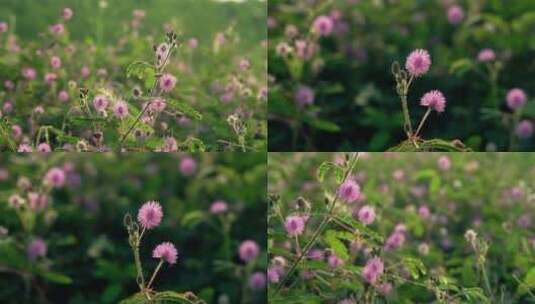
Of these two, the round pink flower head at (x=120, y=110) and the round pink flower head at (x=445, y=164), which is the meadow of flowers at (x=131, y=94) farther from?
the round pink flower head at (x=445, y=164)

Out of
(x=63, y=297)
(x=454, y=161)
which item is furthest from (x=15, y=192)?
(x=454, y=161)

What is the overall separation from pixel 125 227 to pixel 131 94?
3.41 feet

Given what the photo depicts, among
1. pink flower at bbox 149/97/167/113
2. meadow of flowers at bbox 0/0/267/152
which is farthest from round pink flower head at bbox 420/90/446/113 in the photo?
pink flower at bbox 149/97/167/113

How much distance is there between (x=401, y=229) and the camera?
100 inches

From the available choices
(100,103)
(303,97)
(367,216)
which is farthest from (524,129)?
(100,103)

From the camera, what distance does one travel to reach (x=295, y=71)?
3.03 metres

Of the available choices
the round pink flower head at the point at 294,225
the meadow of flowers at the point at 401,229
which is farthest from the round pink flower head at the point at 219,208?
the round pink flower head at the point at 294,225

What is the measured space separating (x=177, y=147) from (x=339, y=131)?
2.94 ft

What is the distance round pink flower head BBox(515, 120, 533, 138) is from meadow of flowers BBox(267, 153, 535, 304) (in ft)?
0.79

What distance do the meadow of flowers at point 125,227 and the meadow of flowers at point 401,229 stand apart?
0.78 feet

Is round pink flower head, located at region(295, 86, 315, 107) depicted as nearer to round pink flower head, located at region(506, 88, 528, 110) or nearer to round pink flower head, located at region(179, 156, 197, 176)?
round pink flower head, located at region(506, 88, 528, 110)

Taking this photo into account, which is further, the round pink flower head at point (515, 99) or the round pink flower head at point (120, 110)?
the round pink flower head at point (515, 99)

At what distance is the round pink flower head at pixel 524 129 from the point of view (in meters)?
2.92

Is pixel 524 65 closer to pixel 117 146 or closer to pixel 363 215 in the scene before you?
pixel 363 215
